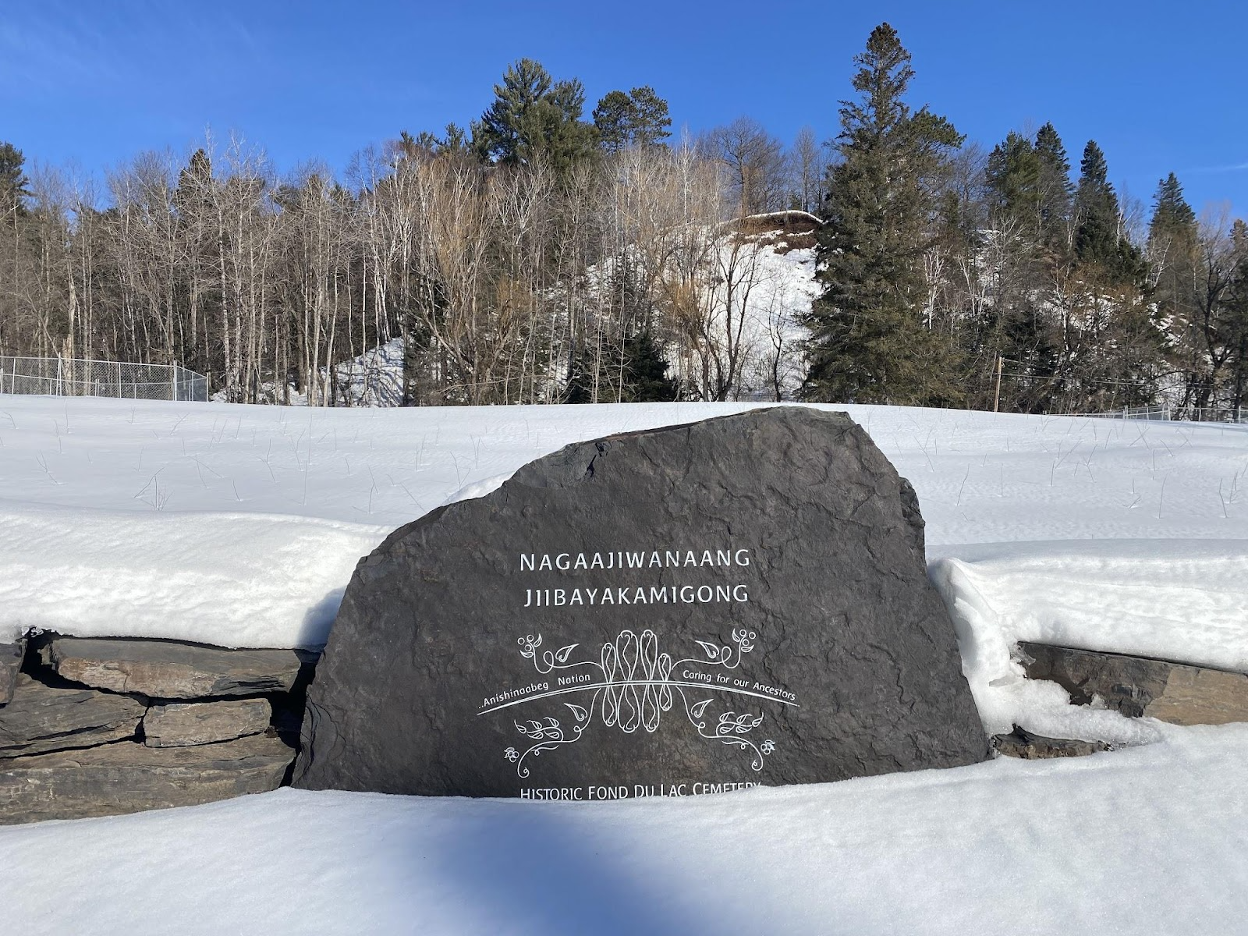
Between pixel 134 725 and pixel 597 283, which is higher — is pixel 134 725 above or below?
below

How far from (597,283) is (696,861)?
3377cm

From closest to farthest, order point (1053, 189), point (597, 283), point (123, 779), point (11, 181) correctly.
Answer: point (123, 779) → point (597, 283) → point (11, 181) → point (1053, 189)

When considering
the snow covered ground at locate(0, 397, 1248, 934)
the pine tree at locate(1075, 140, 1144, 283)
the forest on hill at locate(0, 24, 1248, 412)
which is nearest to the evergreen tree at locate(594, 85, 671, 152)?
the forest on hill at locate(0, 24, 1248, 412)

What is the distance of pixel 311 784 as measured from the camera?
315 cm

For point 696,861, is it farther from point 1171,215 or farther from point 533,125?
point 1171,215

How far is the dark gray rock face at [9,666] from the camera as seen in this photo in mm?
3150

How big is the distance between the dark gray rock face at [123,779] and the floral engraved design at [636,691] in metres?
1.11

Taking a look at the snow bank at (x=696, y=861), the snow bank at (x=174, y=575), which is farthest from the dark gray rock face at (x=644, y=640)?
the snow bank at (x=174, y=575)

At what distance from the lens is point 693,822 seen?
2922mm

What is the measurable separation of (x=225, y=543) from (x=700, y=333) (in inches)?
1099

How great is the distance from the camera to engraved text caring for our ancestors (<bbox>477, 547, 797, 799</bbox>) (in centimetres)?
315

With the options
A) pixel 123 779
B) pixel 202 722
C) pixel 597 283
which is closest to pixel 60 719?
pixel 123 779

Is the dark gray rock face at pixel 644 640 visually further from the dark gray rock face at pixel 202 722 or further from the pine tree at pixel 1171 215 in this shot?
the pine tree at pixel 1171 215

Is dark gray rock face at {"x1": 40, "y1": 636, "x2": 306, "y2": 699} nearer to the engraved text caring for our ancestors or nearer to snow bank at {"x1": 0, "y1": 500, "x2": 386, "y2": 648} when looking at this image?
snow bank at {"x1": 0, "y1": 500, "x2": 386, "y2": 648}
